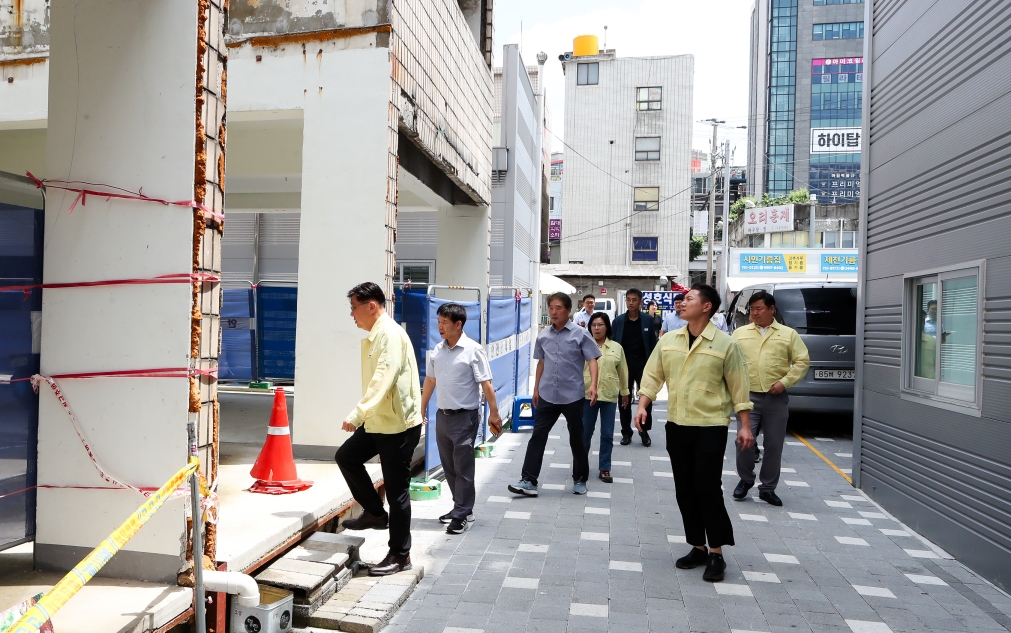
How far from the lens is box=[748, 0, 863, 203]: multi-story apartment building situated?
256 ft

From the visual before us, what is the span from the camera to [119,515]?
3.52 meters

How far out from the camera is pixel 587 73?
39.2m

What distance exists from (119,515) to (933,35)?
6748 millimetres

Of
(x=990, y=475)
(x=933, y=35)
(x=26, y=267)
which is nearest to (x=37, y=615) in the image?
(x=26, y=267)

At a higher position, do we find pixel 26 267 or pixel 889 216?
pixel 889 216

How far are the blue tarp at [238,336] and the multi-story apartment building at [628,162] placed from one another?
2671 centimetres

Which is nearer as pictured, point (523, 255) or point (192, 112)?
point (192, 112)

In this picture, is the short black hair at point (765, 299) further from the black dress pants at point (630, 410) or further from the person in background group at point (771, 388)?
the black dress pants at point (630, 410)

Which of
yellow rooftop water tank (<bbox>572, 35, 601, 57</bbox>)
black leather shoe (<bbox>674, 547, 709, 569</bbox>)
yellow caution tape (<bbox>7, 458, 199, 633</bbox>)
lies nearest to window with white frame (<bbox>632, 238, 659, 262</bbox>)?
yellow rooftop water tank (<bbox>572, 35, 601, 57</bbox>)

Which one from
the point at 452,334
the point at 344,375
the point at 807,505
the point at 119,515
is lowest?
the point at 807,505

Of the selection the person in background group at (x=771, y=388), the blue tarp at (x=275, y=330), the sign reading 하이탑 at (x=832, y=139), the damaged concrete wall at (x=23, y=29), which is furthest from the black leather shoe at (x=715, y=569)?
the sign reading 하이탑 at (x=832, y=139)

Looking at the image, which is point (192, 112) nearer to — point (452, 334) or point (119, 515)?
point (119, 515)

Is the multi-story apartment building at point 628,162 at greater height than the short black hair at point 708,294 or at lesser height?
greater

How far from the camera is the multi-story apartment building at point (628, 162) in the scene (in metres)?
38.1
